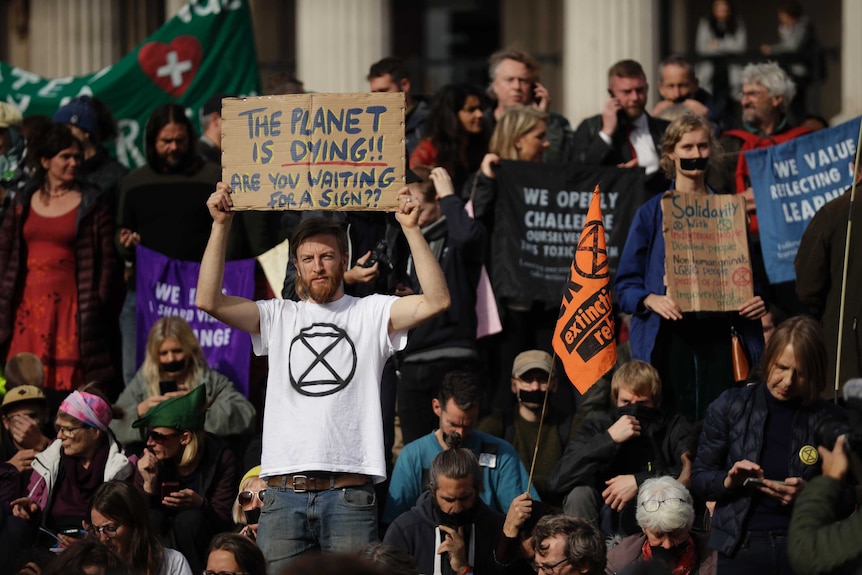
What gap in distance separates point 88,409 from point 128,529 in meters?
1.43

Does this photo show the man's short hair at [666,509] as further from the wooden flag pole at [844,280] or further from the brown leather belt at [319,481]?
the brown leather belt at [319,481]

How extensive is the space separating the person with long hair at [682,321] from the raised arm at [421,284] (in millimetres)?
2473

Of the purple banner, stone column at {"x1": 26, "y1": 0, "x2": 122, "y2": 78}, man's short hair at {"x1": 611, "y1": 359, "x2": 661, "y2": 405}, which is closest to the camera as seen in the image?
man's short hair at {"x1": 611, "y1": 359, "x2": 661, "y2": 405}

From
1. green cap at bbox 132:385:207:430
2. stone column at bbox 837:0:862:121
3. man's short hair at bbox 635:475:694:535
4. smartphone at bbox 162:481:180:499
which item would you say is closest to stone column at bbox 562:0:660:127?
stone column at bbox 837:0:862:121

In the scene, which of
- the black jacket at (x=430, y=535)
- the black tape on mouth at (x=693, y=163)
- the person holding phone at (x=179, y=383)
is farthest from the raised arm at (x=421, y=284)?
the person holding phone at (x=179, y=383)

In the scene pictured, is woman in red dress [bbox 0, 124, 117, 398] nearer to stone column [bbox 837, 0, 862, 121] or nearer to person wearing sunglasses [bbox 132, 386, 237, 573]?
person wearing sunglasses [bbox 132, 386, 237, 573]

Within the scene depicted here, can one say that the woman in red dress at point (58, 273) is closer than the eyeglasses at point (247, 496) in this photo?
No

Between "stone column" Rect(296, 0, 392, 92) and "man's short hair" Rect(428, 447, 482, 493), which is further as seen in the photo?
"stone column" Rect(296, 0, 392, 92)

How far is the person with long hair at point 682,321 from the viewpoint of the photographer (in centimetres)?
1077

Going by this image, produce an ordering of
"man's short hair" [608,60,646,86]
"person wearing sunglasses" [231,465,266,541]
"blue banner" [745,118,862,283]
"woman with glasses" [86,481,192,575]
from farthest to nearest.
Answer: "man's short hair" [608,60,646,86]
"blue banner" [745,118,862,283]
"person wearing sunglasses" [231,465,266,541]
"woman with glasses" [86,481,192,575]

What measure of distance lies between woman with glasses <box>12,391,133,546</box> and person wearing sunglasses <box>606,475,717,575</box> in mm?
2686

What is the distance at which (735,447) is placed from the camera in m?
9.20

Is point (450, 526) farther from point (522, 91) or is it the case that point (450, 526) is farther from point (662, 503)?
point (522, 91)

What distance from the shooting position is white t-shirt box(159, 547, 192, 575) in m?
9.23
